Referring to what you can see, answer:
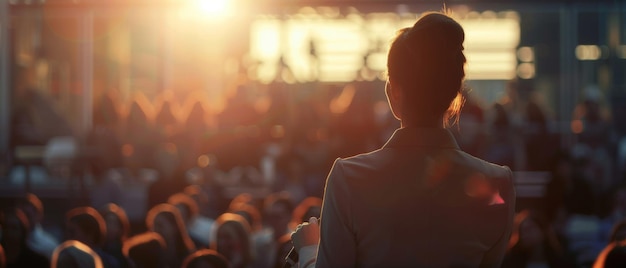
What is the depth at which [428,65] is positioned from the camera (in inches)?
89.6

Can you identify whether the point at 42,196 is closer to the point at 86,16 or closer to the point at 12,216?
the point at 86,16

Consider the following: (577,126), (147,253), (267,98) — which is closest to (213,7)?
(267,98)

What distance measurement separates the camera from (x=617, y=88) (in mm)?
13578

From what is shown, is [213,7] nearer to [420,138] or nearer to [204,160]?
[204,160]

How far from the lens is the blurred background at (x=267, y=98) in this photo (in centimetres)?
1328

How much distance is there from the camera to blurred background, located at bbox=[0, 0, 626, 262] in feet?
43.6

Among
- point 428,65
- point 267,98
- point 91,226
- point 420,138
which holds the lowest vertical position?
point 91,226

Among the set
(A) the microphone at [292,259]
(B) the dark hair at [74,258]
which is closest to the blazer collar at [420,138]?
(A) the microphone at [292,259]

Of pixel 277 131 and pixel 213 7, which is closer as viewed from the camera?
pixel 277 131

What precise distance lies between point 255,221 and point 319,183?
119 inches

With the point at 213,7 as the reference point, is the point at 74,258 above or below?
below

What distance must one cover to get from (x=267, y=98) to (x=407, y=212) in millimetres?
11825

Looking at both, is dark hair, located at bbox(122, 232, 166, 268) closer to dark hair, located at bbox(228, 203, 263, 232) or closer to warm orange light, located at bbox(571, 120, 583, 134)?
dark hair, located at bbox(228, 203, 263, 232)

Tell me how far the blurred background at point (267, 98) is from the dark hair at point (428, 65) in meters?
10.5
